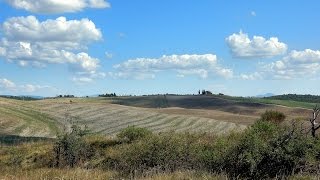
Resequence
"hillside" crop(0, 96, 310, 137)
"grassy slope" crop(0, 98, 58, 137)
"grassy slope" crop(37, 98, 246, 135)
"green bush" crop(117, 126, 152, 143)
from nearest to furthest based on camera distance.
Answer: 1. "green bush" crop(117, 126, 152, 143)
2. "grassy slope" crop(0, 98, 58, 137)
3. "hillside" crop(0, 96, 310, 137)
4. "grassy slope" crop(37, 98, 246, 135)

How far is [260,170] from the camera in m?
16.1

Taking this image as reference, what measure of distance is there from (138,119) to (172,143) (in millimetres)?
58598

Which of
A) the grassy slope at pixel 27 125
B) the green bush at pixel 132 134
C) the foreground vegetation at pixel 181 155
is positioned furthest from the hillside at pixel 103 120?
the foreground vegetation at pixel 181 155

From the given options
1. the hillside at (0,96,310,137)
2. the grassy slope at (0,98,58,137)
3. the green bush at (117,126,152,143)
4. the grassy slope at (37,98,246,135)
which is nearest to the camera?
the green bush at (117,126,152,143)

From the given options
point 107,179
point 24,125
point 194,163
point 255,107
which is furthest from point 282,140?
point 255,107

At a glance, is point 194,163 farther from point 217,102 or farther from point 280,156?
point 217,102

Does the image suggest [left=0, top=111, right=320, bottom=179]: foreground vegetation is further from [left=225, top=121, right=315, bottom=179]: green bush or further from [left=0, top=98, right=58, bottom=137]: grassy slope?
[left=0, top=98, right=58, bottom=137]: grassy slope

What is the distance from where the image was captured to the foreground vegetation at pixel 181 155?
15773mm

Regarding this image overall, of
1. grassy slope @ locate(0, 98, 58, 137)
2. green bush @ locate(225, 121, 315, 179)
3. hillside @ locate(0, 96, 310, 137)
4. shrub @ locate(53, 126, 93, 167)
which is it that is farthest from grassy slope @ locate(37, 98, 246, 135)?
green bush @ locate(225, 121, 315, 179)

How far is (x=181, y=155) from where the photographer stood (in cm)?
2188

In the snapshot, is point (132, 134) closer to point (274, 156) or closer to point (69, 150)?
point (69, 150)

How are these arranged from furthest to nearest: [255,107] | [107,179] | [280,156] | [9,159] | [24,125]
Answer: [255,107], [24,125], [9,159], [280,156], [107,179]

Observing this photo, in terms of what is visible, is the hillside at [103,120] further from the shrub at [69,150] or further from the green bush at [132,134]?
the shrub at [69,150]

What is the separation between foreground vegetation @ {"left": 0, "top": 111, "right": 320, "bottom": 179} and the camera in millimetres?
15773
